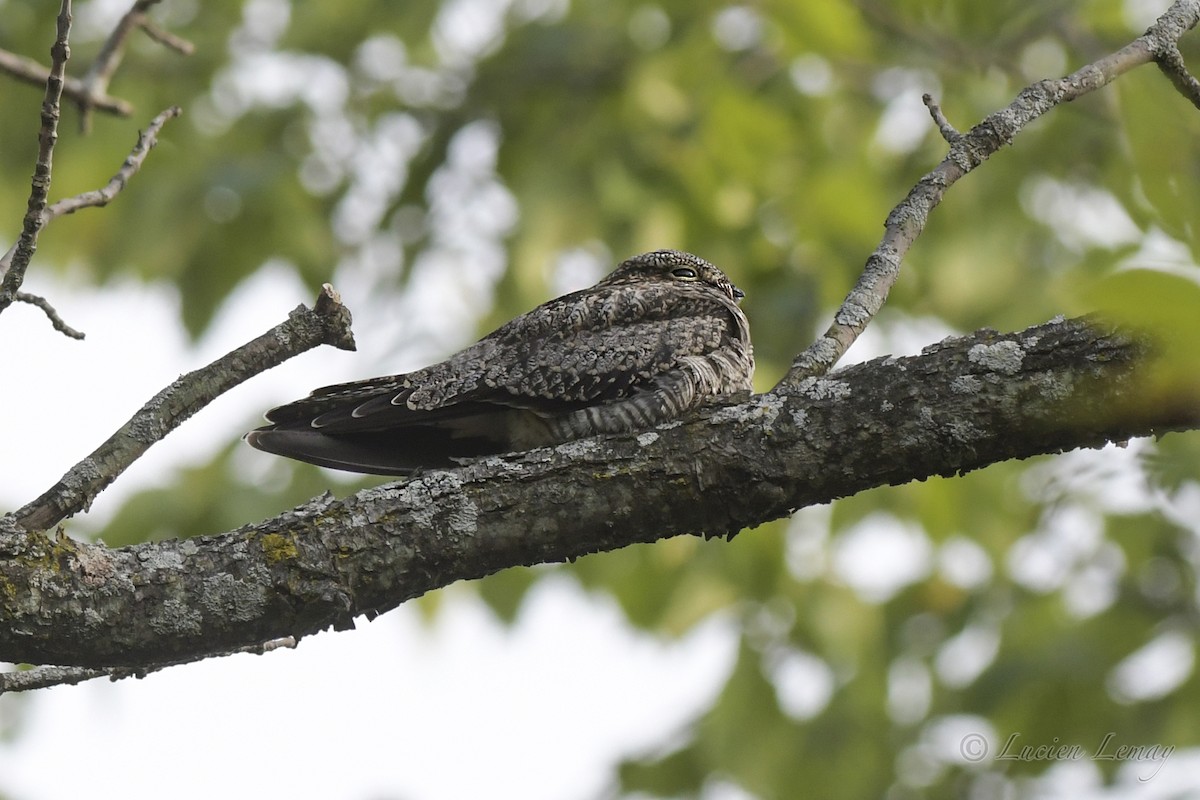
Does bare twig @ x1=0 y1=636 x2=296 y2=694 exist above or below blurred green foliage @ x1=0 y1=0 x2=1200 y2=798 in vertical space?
below

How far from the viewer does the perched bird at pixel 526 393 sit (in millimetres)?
3475

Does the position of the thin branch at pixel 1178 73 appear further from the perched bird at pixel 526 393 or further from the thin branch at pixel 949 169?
the perched bird at pixel 526 393

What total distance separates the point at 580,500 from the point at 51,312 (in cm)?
131

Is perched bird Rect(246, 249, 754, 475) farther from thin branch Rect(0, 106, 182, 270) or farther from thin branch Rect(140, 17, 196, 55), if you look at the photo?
thin branch Rect(140, 17, 196, 55)

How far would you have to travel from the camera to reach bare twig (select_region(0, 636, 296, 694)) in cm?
263

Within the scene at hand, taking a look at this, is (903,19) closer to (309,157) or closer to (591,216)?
(591,216)

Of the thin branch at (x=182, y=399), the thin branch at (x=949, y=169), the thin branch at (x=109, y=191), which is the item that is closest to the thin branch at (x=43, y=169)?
the thin branch at (x=109, y=191)

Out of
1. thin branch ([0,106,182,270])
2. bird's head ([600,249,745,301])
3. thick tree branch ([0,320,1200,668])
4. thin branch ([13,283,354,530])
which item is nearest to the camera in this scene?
thick tree branch ([0,320,1200,668])

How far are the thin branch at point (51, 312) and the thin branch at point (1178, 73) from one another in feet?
8.53

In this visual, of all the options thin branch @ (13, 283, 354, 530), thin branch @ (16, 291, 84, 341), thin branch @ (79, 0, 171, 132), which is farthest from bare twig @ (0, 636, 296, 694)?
thin branch @ (79, 0, 171, 132)

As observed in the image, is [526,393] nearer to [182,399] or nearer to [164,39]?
[182,399]

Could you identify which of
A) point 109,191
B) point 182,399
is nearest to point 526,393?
point 182,399

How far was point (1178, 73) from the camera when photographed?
2854 mm

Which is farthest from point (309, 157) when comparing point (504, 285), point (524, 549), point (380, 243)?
point (524, 549)
